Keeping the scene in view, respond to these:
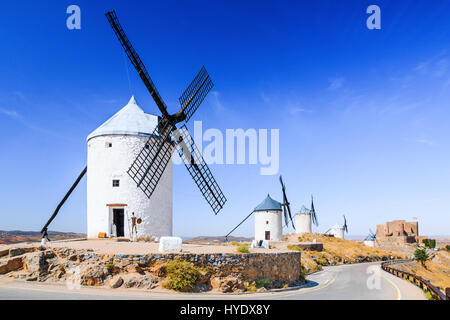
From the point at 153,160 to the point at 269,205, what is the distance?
2416 centimetres

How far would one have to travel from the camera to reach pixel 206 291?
1446cm

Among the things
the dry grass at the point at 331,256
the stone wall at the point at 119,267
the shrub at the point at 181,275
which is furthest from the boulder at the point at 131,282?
the dry grass at the point at 331,256

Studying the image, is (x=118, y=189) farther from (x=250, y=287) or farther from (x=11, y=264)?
(x=250, y=287)

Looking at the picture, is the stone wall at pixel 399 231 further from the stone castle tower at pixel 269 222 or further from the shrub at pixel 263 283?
the shrub at pixel 263 283

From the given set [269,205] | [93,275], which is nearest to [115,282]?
[93,275]

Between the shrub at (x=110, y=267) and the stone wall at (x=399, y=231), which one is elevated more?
the shrub at (x=110, y=267)

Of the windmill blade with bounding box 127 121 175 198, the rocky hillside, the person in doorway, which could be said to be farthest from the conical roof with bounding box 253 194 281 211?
the person in doorway

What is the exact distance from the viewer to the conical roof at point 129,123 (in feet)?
81.0

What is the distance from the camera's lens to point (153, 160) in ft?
78.0

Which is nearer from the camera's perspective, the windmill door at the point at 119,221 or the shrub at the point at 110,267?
the shrub at the point at 110,267

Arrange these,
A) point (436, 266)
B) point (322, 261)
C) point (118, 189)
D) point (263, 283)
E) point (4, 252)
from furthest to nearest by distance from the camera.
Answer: point (436, 266)
point (322, 261)
point (118, 189)
point (263, 283)
point (4, 252)

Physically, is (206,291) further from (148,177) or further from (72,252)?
(148,177)

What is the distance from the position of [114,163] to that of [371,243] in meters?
62.5

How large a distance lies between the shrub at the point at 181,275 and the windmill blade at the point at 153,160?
971 cm
